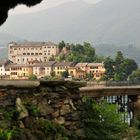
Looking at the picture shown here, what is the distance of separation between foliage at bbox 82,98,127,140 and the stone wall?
22 cm

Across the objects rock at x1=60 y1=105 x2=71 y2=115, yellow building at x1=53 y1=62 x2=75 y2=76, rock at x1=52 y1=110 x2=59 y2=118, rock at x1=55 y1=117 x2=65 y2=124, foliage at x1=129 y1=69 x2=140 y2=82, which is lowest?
foliage at x1=129 y1=69 x2=140 y2=82

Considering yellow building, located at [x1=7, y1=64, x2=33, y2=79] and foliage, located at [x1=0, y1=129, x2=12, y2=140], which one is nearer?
foliage, located at [x1=0, y1=129, x2=12, y2=140]

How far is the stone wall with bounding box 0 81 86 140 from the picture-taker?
334 inches

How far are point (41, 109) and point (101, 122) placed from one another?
1636 mm

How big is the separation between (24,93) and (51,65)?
606ft

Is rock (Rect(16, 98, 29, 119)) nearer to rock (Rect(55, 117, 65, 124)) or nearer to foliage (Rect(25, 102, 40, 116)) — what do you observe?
foliage (Rect(25, 102, 40, 116))

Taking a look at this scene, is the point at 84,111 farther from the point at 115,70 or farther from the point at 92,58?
the point at 92,58

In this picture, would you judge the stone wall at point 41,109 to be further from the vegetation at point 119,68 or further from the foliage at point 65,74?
the foliage at point 65,74

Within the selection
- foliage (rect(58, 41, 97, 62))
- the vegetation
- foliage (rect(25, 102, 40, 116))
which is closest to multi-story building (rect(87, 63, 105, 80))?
the vegetation

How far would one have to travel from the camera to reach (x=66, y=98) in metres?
9.47

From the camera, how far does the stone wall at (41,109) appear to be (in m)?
8.48

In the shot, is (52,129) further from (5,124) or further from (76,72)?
(76,72)

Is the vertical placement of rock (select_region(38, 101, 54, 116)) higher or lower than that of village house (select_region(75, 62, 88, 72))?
lower

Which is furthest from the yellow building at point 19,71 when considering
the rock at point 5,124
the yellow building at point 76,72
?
the rock at point 5,124
